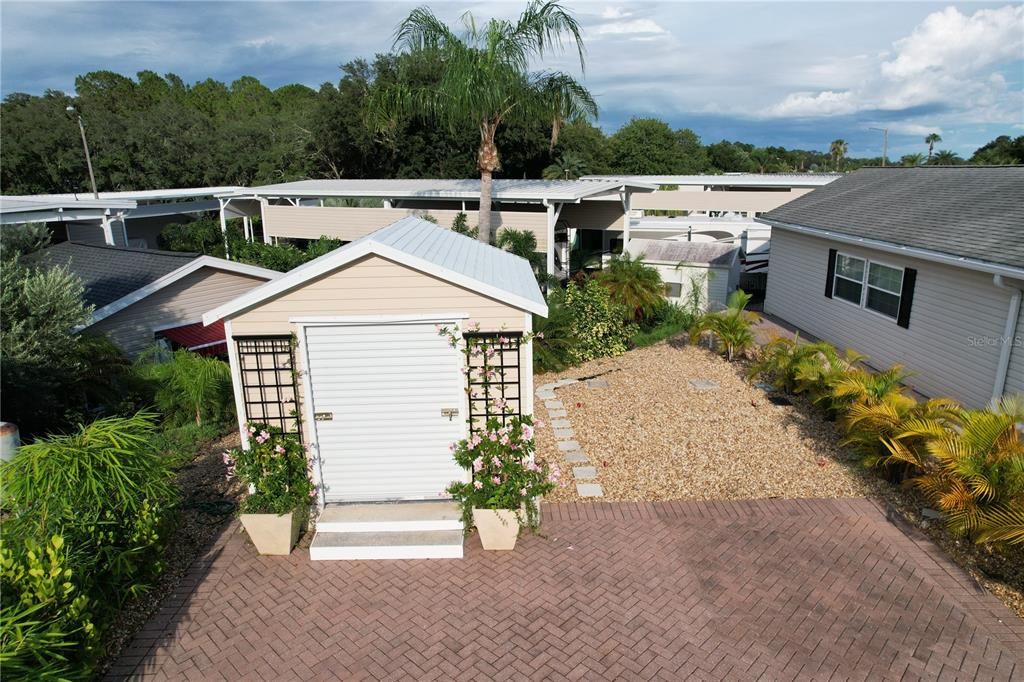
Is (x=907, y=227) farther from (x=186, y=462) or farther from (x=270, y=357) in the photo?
(x=186, y=462)

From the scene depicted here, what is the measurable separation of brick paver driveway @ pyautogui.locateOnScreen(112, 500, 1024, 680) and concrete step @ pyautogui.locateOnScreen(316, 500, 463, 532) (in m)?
0.37

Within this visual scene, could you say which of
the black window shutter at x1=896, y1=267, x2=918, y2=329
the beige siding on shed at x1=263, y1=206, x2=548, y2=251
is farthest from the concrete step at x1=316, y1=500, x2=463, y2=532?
the beige siding on shed at x1=263, y1=206, x2=548, y2=251

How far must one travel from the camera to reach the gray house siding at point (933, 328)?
31.3 ft

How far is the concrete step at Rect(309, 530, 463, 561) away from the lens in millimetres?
6527

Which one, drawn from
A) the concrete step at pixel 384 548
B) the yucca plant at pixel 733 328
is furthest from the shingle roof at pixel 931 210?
the concrete step at pixel 384 548

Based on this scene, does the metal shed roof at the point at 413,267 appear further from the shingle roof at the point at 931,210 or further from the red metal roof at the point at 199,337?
the shingle roof at the point at 931,210

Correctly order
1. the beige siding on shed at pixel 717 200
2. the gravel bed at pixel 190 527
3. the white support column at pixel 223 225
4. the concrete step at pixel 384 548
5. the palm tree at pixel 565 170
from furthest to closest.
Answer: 1. the beige siding on shed at pixel 717 200
2. the palm tree at pixel 565 170
3. the white support column at pixel 223 225
4. the concrete step at pixel 384 548
5. the gravel bed at pixel 190 527

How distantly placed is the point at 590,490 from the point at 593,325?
21.7 ft

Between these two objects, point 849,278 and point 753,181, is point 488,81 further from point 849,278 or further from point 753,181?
point 753,181

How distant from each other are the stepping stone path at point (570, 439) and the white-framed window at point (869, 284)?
5564mm

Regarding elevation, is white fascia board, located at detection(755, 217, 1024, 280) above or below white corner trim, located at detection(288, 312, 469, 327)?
above

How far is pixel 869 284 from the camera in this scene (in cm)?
1274

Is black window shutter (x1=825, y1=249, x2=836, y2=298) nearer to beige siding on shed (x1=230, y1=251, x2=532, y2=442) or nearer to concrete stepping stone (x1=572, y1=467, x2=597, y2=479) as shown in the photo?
concrete stepping stone (x1=572, y1=467, x2=597, y2=479)

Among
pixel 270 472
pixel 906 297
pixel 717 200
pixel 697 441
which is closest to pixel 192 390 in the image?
pixel 270 472
